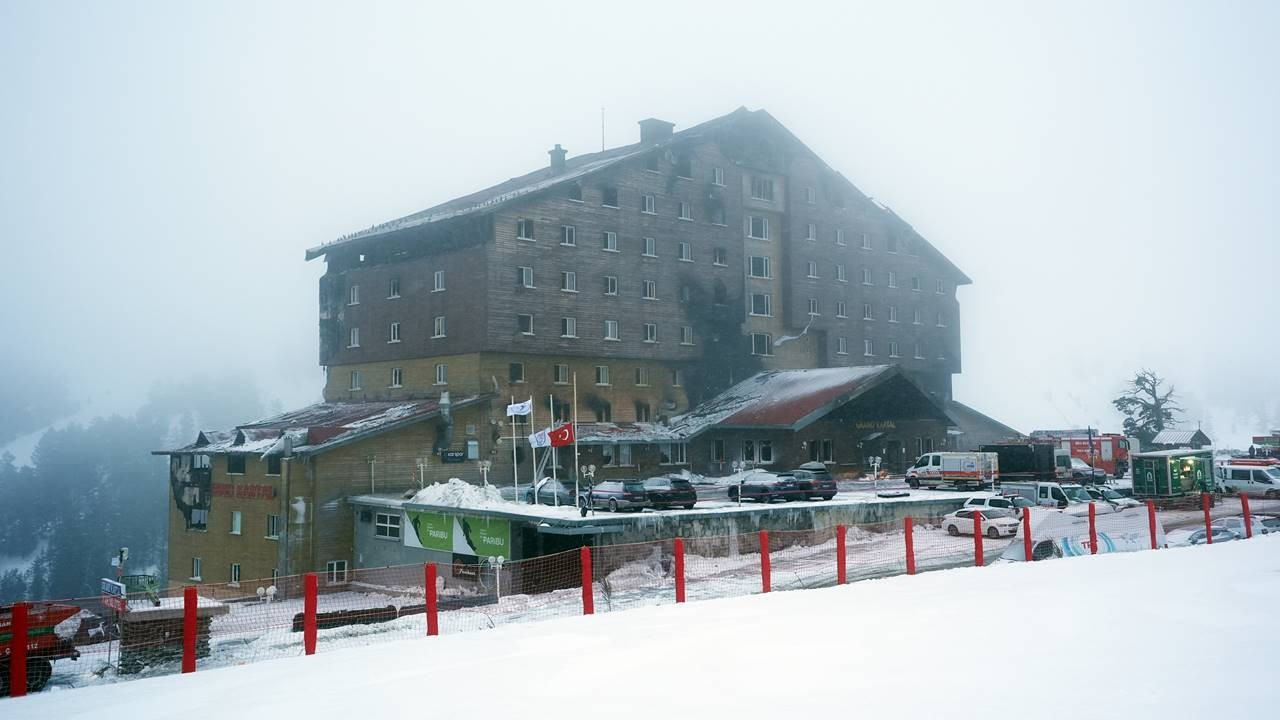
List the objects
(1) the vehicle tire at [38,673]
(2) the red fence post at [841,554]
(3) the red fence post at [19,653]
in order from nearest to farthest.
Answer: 1. (3) the red fence post at [19,653]
2. (1) the vehicle tire at [38,673]
3. (2) the red fence post at [841,554]

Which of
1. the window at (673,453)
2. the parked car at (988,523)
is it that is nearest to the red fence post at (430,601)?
the parked car at (988,523)

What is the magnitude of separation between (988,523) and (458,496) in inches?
822

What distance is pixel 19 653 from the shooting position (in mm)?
13633

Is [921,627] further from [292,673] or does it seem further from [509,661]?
[292,673]

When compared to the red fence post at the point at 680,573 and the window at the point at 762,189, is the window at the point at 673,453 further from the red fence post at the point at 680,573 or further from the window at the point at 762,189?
the red fence post at the point at 680,573

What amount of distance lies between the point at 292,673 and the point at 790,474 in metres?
29.9

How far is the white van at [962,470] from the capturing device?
47.1 metres

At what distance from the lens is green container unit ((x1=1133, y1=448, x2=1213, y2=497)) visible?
47.3 metres

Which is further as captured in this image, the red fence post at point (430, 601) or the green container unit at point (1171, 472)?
the green container unit at point (1171, 472)

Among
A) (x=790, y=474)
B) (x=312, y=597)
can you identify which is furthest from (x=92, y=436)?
(x=312, y=597)

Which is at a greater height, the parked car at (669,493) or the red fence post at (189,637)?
the parked car at (669,493)

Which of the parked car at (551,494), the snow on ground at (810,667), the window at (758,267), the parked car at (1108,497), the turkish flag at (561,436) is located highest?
the window at (758,267)

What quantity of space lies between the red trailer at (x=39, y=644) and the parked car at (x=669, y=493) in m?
20.4

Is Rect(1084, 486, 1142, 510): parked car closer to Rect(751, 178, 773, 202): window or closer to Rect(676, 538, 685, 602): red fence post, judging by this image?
Rect(751, 178, 773, 202): window
